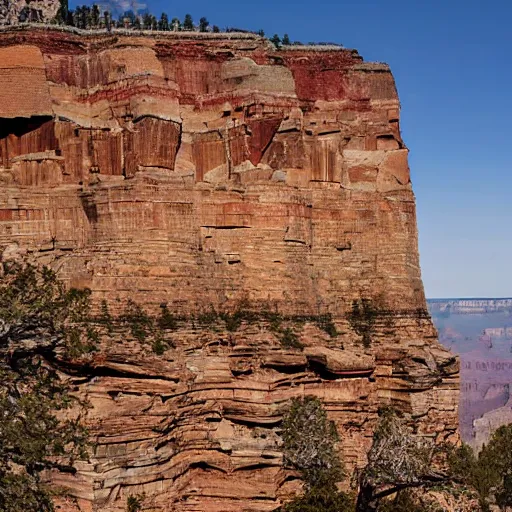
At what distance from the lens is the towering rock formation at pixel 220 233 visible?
47.8 metres

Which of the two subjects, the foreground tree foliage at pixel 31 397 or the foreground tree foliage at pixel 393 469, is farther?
the foreground tree foliage at pixel 393 469

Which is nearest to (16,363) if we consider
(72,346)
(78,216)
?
(72,346)

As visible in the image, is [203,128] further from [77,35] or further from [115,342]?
[115,342]

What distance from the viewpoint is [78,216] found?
52.5 m

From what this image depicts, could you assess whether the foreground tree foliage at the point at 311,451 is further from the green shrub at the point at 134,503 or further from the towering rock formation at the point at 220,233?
the green shrub at the point at 134,503

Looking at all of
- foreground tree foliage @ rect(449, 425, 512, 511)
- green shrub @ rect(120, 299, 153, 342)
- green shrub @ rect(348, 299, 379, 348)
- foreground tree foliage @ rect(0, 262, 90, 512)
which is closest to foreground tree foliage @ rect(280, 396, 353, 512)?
foreground tree foliage @ rect(449, 425, 512, 511)

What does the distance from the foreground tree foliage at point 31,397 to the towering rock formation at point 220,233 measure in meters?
2.33

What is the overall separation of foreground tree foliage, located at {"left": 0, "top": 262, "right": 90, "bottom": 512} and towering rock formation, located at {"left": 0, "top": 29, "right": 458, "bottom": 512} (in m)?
2.33

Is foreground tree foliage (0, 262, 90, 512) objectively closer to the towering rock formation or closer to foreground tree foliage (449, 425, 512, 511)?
the towering rock formation

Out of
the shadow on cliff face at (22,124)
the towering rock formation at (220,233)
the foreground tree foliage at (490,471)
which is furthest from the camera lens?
the shadow on cliff face at (22,124)

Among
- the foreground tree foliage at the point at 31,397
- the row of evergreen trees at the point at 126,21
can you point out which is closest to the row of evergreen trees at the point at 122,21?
the row of evergreen trees at the point at 126,21

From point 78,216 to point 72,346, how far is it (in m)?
9.98

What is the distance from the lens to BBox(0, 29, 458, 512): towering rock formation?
157ft

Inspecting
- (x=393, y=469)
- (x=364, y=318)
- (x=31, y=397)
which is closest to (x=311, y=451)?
(x=393, y=469)
